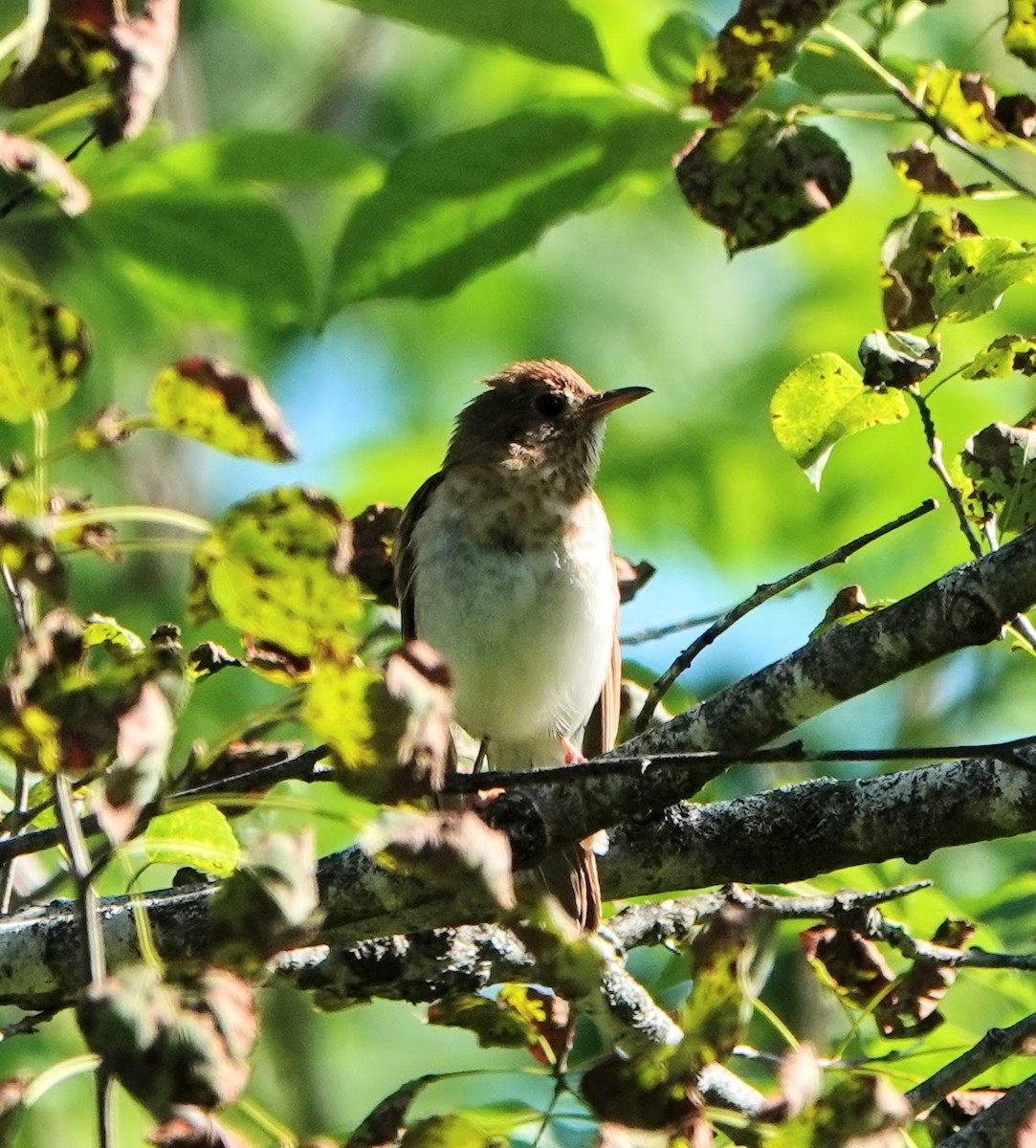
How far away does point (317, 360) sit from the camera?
33.8ft

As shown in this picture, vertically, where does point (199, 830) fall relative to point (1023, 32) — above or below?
below

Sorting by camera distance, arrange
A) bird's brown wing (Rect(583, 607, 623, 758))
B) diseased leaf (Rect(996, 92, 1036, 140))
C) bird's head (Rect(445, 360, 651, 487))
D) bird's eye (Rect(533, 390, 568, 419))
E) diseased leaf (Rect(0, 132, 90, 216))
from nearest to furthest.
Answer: diseased leaf (Rect(0, 132, 90, 216)), diseased leaf (Rect(996, 92, 1036, 140)), bird's brown wing (Rect(583, 607, 623, 758)), bird's head (Rect(445, 360, 651, 487)), bird's eye (Rect(533, 390, 568, 419))

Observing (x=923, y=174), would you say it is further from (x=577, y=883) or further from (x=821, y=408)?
(x=577, y=883)

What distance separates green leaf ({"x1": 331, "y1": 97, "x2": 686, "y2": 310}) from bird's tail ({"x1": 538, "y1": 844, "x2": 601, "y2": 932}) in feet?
3.86

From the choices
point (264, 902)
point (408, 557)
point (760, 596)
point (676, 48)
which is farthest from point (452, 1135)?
point (408, 557)

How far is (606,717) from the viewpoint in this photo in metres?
5.23

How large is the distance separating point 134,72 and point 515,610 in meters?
2.96

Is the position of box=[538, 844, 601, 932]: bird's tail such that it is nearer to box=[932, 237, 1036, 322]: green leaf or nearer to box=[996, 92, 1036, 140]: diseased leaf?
box=[932, 237, 1036, 322]: green leaf

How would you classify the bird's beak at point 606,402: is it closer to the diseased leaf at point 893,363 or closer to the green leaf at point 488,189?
the green leaf at point 488,189

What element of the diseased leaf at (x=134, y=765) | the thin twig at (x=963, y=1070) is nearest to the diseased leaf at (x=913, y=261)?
the thin twig at (x=963, y=1070)

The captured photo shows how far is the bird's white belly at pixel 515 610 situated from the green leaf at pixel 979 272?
2401mm

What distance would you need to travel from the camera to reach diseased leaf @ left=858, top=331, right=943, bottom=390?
2355mm

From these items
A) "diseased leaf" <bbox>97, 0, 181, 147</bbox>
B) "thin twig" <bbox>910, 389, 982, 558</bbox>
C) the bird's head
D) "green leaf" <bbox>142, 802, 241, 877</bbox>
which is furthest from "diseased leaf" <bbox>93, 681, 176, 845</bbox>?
the bird's head

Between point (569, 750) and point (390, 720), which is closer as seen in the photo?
point (390, 720)
